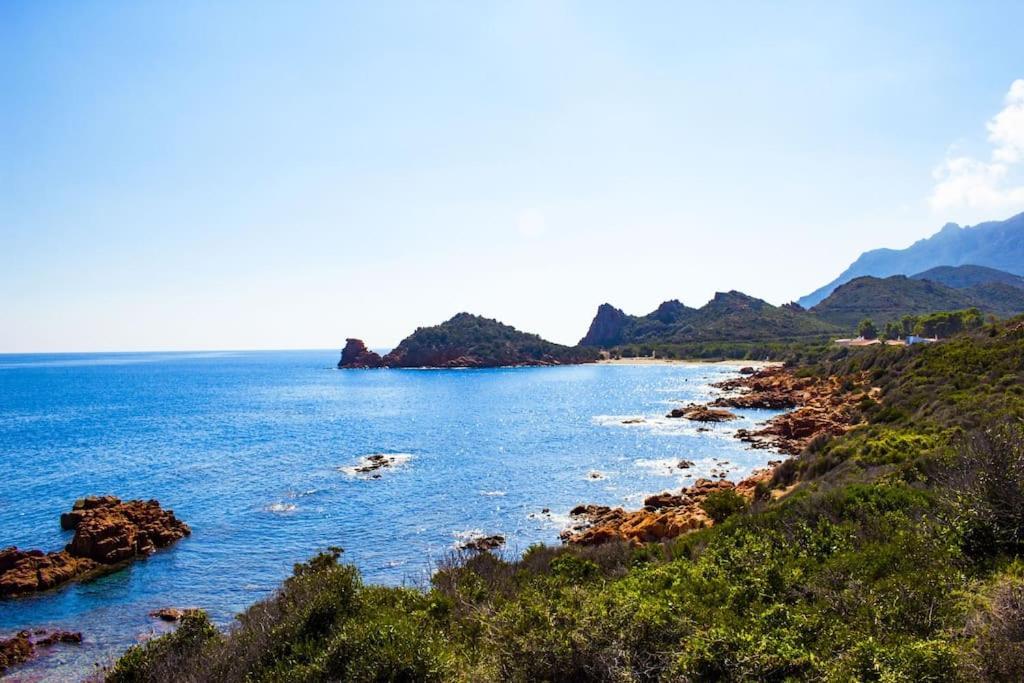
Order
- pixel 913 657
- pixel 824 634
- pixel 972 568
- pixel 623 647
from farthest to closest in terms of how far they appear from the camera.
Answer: pixel 972 568, pixel 623 647, pixel 824 634, pixel 913 657

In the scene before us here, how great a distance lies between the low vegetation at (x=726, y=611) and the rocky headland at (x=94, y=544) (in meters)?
15.4

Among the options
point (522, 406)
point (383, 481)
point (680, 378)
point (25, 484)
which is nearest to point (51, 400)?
point (25, 484)

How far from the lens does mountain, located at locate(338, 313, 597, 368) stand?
562 ft

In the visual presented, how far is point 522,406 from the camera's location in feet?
266

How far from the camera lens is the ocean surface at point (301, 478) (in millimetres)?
23609

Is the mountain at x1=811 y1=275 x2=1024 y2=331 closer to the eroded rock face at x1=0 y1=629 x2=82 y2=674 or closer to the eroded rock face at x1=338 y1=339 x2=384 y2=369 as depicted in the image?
the eroded rock face at x1=338 y1=339 x2=384 y2=369

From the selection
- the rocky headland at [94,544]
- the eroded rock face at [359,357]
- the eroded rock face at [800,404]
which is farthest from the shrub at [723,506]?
the eroded rock face at [359,357]

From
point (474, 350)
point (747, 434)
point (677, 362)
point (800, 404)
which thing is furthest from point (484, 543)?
point (474, 350)

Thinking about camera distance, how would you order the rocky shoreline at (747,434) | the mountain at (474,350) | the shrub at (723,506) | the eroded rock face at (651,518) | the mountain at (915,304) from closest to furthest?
1. the shrub at (723,506)
2. the eroded rock face at (651,518)
3. the rocky shoreline at (747,434)
4. the mountain at (474,350)
5. the mountain at (915,304)

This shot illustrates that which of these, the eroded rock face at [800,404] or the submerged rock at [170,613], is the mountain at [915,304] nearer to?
the eroded rock face at [800,404]

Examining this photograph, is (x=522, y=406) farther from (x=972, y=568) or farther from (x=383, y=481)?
(x=972, y=568)

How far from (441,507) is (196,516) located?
47.8 ft

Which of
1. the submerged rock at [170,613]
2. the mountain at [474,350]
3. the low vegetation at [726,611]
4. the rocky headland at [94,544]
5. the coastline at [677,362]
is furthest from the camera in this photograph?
the mountain at [474,350]

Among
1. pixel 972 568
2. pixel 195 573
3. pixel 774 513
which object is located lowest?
pixel 195 573
